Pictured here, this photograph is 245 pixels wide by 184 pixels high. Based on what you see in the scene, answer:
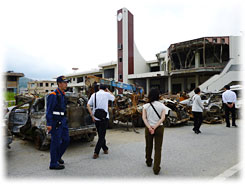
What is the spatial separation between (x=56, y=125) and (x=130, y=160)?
193cm

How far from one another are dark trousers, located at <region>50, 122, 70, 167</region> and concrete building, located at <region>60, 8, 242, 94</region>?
20.0 meters

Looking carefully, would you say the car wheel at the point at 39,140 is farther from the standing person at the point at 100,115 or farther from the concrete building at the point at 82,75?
the concrete building at the point at 82,75

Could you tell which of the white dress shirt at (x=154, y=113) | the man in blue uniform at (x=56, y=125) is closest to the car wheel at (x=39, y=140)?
the man in blue uniform at (x=56, y=125)

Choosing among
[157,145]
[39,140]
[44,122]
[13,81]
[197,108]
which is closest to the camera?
[157,145]

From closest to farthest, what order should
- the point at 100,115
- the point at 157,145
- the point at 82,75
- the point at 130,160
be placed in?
the point at 157,145, the point at 130,160, the point at 100,115, the point at 82,75

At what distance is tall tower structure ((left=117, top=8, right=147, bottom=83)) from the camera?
32.1 metres

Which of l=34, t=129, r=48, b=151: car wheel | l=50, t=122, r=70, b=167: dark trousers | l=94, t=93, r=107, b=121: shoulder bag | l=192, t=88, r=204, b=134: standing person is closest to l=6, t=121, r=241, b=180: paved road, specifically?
l=34, t=129, r=48, b=151: car wheel

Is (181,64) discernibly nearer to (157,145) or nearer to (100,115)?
(100,115)

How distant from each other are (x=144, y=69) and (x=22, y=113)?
3012 cm

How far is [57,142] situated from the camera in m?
4.09

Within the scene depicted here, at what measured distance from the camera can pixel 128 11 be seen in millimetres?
32469

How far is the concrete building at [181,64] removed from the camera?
2317cm

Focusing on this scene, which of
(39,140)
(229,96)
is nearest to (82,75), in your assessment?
(229,96)

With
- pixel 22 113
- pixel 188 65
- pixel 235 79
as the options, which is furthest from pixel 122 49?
pixel 22 113
